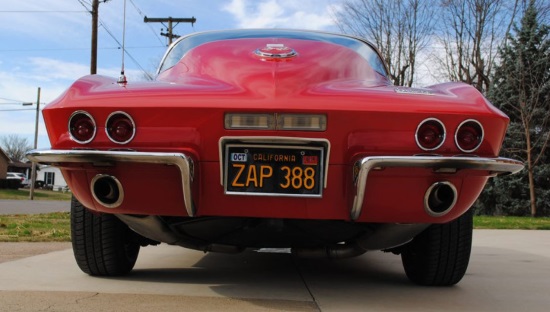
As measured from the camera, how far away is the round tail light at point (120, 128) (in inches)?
99.1

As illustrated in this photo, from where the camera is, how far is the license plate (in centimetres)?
249

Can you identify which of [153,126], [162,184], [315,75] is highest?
[315,75]

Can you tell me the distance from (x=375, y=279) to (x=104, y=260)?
183cm

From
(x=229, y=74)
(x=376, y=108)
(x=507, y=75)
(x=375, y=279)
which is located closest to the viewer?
(x=376, y=108)

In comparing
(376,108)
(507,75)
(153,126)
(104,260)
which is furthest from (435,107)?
(507,75)

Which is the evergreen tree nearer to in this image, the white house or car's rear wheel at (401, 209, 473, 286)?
car's rear wheel at (401, 209, 473, 286)

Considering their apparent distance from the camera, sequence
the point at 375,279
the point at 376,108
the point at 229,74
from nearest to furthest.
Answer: the point at 376,108, the point at 229,74, the point at 375,279

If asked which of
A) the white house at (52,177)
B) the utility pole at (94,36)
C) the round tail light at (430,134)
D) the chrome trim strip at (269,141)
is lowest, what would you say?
the white house at (52,177)

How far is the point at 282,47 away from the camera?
3258 mm

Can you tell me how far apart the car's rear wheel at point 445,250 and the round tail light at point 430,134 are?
864mm

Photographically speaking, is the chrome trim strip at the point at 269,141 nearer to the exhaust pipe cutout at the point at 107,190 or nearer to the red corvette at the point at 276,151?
the red corvette at the point at 276,151

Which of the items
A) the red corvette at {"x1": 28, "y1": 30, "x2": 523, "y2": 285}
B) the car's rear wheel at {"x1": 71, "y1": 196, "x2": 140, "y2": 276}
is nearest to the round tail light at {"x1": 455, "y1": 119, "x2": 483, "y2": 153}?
the red corvette at {"x1": 28, "y1": 30, "x2": 523, "y2": 285}

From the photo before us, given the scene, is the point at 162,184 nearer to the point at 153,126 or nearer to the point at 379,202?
the point at 153,126

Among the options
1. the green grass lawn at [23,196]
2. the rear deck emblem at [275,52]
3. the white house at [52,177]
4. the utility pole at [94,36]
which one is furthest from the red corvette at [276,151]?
the white house at [52,177]
